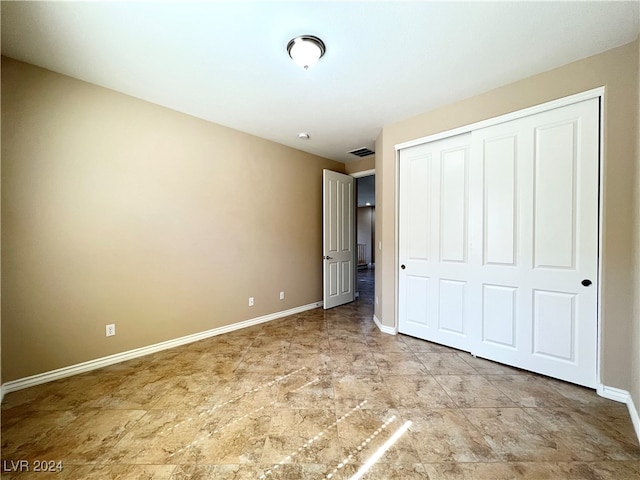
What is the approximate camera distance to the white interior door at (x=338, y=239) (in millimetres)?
4363

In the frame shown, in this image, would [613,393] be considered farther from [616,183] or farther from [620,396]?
[616,183]

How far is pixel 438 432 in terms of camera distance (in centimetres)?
161

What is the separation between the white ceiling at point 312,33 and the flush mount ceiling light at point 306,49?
0.16 ft

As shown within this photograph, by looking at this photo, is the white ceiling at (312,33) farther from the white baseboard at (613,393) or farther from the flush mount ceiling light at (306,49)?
the white baseboard at (613,393)

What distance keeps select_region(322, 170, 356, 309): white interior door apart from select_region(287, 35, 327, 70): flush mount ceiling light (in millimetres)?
2359

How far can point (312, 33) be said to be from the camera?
1795 millimetres

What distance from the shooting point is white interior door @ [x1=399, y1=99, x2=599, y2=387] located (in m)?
2.08

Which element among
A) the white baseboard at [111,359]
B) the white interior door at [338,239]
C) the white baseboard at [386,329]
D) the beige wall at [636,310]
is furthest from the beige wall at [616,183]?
the white baseboard at [111,359]

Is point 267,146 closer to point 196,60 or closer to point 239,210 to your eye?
point 239,210

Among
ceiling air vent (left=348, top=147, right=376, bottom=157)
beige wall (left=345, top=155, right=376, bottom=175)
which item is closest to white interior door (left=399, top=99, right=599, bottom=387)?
ceiling air vent (left=348, top=147, right=376, bottom=157)

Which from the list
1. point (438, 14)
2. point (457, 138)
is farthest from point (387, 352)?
point (438, 14)

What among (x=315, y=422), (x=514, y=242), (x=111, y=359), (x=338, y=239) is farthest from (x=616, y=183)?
(x=111, y=359)

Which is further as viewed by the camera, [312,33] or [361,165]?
[361,165]

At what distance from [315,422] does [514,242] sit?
90.7 inches
